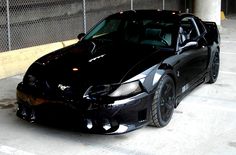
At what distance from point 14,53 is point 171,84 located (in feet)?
13.1

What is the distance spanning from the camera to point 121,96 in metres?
4.44

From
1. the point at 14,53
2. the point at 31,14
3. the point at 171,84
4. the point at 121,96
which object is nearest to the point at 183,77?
the point at 171,84

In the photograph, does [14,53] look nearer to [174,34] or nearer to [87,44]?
[87,44]

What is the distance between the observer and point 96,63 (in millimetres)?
4926

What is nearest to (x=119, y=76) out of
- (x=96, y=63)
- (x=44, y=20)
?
(x=96, y=63)

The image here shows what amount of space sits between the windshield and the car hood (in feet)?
0.57

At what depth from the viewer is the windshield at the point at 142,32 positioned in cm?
562

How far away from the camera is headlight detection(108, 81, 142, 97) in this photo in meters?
4.45

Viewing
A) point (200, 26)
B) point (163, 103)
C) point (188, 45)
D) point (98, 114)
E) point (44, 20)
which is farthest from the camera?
point (44, 20)

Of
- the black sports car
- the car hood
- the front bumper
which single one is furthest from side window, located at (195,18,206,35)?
the front bumper

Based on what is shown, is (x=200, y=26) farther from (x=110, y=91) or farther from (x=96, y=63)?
(x=110, y=91)

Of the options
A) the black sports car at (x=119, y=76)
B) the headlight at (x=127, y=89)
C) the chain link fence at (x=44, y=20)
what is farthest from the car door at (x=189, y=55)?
the chain link fence at (x=44, y=20)

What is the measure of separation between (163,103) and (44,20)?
22.1 feet

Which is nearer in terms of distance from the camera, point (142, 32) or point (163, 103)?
point (163, 103)
